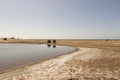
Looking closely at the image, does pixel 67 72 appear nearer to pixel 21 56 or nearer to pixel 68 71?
pixel 68 71

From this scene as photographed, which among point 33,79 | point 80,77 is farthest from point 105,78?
point 33,79

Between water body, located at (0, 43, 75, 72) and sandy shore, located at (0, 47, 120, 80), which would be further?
water body, located at (0, 43, 75, 72)

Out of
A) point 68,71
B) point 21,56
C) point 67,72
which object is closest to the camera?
point 67,72

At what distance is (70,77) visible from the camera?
8.48 meters

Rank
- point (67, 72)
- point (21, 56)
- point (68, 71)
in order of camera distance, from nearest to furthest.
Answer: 1. point (67, 72)
2. point (68, 71)
3. point (21, 56)

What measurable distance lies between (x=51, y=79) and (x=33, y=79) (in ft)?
3.83

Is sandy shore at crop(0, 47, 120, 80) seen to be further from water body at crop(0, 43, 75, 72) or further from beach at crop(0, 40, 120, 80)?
water body at crop(0, 43, 75, 72)

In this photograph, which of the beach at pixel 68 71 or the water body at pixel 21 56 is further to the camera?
the water body at pixel 21 56

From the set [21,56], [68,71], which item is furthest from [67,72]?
[21,56]

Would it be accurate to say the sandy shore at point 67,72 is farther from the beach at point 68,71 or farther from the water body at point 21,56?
the water body at point 21,56

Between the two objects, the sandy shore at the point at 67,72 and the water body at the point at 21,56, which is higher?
the sandy shore at the point at 67,72

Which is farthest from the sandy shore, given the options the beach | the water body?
the water body

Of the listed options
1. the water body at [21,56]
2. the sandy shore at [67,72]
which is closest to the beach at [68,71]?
the sandy shore at [67,72]

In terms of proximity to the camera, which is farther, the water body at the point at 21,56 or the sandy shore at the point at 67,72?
the water body at the point at 21,56
